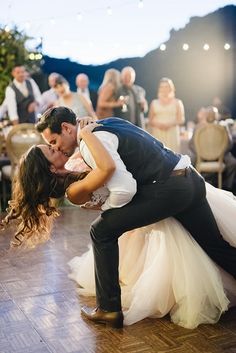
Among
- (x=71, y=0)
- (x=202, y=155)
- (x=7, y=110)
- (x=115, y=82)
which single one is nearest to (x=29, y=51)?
(x=71, y=0)

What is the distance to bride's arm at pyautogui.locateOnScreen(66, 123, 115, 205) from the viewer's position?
2.19 metres

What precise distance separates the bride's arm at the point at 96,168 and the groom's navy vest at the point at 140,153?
85 mm

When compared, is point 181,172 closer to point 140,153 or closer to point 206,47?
point 140,153

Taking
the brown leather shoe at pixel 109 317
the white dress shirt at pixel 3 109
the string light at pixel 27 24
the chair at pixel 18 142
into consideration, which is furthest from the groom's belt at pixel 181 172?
the string light at pixel 27 24

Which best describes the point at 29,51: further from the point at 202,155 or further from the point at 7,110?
Answer: the point at 202,155

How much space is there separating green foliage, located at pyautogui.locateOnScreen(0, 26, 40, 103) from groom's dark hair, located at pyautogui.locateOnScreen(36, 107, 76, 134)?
6074 mm

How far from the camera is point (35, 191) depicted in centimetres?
247

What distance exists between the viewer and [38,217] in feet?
8.39

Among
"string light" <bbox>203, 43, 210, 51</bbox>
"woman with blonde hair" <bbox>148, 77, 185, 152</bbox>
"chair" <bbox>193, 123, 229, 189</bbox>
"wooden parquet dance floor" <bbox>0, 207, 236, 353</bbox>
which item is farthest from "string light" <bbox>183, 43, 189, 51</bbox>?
"wooden parquet dance floor" <bbox>0, 207, 236, 353</bbox>

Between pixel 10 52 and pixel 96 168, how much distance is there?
6.64m

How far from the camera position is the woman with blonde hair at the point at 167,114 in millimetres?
6613

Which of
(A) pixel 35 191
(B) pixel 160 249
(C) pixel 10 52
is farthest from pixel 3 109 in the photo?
(B) pixel 160 249

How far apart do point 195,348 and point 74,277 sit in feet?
3.78

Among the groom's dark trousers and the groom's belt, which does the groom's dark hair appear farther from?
the groom's belt
